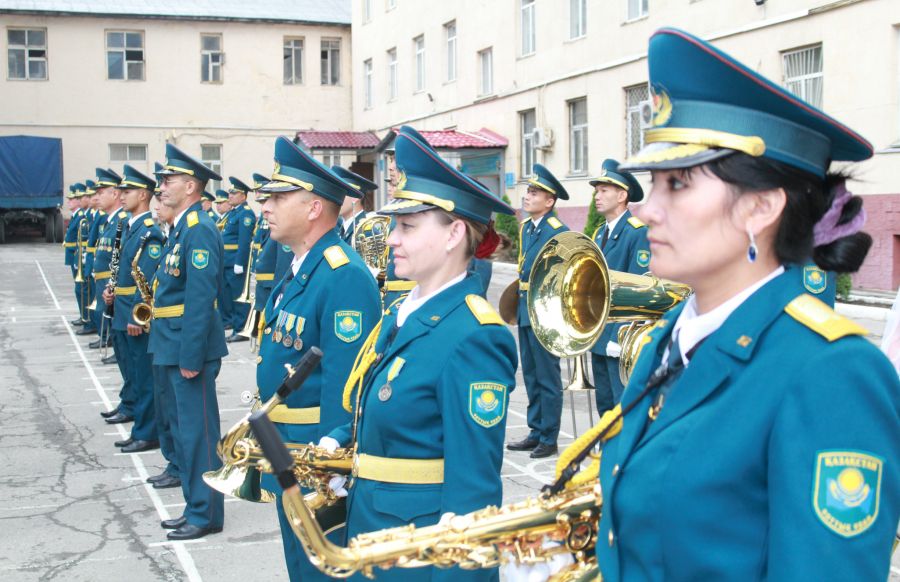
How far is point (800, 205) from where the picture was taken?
6.19 ft

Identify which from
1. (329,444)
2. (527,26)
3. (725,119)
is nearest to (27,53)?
(527,26)

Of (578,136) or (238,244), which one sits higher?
(578,136)

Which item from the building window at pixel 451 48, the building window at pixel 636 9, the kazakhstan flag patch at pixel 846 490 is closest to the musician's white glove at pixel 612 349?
the kazakhstan flag patch at pixel 846 490

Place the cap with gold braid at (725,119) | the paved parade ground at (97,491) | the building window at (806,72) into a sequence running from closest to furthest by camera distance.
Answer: the cap with gold braid at (725,119)
the paved parade ground at (97,491)
the building window at (806,72)

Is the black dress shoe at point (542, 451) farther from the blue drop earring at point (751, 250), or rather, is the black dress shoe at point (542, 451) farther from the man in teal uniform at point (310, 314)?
the blue drop earring at point (751, 250)

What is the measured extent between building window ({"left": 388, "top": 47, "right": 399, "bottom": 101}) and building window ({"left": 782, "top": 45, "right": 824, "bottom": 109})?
66.3 ft

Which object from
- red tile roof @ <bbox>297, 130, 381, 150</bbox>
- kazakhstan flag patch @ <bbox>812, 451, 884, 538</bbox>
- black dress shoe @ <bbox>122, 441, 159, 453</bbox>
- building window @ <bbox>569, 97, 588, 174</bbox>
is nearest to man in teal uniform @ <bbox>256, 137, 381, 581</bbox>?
kazakhstan flag patch @ <bbox>812, 451, 884, 538</bbox>

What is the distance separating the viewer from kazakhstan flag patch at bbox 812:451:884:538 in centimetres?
164

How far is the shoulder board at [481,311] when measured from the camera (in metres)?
3.24

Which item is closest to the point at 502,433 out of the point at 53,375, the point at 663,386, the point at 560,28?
the point at 663,386

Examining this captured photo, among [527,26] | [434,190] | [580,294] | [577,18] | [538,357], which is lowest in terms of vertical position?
[538,357]

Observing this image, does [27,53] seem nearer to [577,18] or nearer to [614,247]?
[577,18]

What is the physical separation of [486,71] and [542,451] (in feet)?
72.6

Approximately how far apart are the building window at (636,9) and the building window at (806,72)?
4.41m
